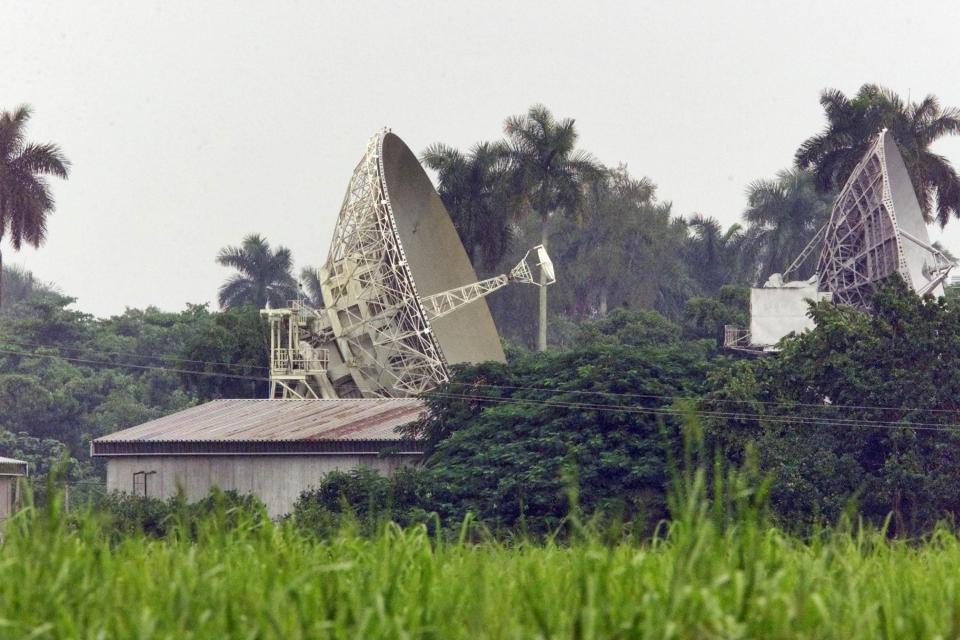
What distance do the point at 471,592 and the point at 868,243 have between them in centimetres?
4903

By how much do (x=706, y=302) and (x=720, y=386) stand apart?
42.0m

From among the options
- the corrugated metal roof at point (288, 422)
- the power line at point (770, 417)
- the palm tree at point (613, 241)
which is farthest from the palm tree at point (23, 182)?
the palm tree at point (613, 241)

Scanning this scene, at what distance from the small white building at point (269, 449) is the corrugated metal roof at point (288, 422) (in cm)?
4

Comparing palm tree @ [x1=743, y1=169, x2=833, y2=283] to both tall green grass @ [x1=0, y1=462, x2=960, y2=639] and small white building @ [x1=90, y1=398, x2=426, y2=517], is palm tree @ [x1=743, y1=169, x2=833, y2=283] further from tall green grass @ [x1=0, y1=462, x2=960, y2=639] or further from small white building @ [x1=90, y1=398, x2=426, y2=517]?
tall green grass @ [x1=0, y1=462, x2=960, y2=639]

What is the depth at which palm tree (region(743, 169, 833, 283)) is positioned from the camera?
374ft

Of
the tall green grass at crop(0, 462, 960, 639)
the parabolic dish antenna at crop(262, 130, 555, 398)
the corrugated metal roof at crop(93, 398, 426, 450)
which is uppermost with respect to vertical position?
the parabolic dish antenna at crop(262, 130, 555, 398)

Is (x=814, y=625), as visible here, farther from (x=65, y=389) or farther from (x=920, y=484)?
(x=65, y=389)

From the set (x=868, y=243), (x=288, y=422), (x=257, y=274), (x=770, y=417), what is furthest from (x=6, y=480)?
(x=257, y=274)

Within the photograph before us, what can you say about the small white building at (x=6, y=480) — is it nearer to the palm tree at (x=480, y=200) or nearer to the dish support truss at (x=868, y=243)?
the dish support truss at (x=868, y=243)

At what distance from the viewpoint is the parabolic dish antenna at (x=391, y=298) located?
5366 cm

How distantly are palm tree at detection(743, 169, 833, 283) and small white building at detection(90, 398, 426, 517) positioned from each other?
63274 millimetres

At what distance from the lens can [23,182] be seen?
65.9 meters

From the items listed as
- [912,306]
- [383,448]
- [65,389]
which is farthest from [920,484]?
[65,389]

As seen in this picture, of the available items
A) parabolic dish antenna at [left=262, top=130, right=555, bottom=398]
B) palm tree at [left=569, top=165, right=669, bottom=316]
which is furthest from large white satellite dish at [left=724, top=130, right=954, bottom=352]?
palm tree at [left=569, top=165, right=669, bottom=316]
